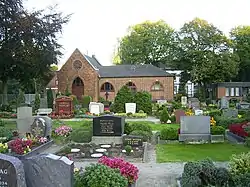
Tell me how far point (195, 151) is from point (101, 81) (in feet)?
130

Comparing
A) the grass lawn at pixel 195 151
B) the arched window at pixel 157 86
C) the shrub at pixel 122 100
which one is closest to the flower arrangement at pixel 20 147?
the grass lawn at pixel 195 151

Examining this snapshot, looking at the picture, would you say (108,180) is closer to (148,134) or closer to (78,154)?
(78,154)

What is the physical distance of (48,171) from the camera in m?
7.06

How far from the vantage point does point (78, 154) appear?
14070 millimetres

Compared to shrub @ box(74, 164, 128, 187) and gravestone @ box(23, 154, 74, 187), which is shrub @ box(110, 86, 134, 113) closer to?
shrub @ box(74, 164, 128, 187)

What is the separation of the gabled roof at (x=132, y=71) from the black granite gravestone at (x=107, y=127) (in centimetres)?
3623

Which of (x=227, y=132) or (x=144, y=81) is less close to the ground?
(x=144, y=81)

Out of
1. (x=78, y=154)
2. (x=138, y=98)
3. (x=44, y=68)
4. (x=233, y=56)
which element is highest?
(x=233, y=56)

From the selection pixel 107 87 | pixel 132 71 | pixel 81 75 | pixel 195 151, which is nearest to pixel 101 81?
pixel 107 87

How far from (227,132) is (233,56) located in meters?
36.3

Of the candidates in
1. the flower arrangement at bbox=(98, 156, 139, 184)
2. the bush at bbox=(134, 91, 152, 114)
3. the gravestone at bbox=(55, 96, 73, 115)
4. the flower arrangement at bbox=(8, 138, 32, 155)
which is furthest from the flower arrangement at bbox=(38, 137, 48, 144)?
the bush at bbox=(134, 91, 152, 114)

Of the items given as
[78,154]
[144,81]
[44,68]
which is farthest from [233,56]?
[78,154]

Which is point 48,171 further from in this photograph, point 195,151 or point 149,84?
point 149,84

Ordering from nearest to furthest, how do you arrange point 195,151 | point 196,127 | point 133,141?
point 195,151, point 133,141, point 196,127
